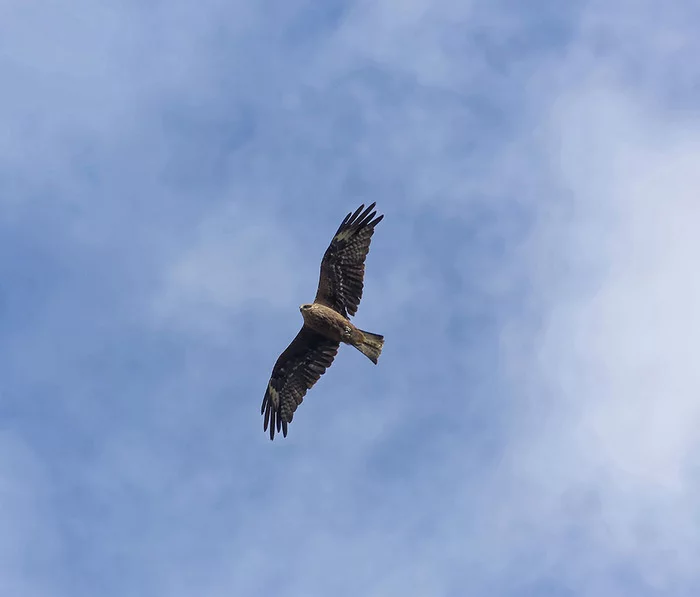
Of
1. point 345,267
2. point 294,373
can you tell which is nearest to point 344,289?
point 345,267

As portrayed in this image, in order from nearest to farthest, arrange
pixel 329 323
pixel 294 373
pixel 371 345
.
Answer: pixel 329 323 → pixel 371 345 → pixel 294 373

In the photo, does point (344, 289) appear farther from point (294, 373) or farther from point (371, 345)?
point (294, 373)

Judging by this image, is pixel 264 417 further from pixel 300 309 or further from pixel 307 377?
pixel 300 309

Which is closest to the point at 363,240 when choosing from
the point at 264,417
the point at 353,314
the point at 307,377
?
the point at 353,314

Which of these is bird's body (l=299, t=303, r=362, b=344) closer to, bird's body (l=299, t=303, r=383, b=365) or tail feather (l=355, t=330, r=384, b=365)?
bird's body (l=299, t=303, r=383, b=365)

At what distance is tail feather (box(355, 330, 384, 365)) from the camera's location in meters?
19.9

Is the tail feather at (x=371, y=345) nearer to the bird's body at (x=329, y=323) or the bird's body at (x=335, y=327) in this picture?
the bird's body at (x=335, y=327)

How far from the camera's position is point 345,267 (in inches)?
783

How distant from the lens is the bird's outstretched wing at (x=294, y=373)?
20.6 metres

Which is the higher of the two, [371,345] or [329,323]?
[329,323]

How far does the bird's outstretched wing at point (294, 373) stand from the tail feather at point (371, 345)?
0.75 metres

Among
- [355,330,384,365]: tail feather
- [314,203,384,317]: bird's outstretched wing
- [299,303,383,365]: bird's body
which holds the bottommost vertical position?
[355,330,384,365]: tail feather

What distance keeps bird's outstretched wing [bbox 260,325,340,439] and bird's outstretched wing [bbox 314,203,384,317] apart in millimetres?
887

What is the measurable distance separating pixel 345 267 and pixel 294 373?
2.67m
